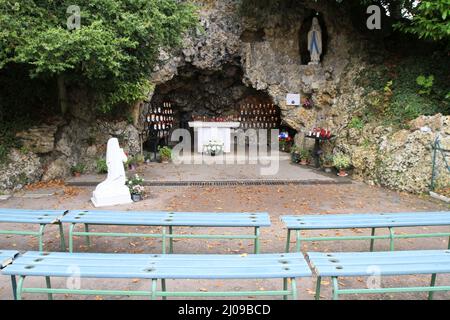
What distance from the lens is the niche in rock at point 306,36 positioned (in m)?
12.3

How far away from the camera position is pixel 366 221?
4.41 meters

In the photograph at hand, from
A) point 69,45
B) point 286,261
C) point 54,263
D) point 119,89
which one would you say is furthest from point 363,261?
point 119,89

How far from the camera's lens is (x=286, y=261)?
316 centimetres

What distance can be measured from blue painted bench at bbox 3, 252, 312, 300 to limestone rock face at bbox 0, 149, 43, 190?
600 cm

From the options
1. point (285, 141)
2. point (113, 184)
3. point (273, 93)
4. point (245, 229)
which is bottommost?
point (245, 229)

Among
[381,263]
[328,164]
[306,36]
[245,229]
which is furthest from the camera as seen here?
[306,36]

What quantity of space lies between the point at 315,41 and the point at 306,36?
1132 mm

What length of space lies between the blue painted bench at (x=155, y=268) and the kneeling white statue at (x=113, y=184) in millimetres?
3671

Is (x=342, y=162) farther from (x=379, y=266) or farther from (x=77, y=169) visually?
(x=77, y=169)

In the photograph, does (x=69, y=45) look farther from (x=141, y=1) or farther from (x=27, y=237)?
(x=27, y=237)

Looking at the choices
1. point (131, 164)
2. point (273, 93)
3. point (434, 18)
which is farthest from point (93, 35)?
point (273, 93)

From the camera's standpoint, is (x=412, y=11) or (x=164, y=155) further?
(x=164, y=155)

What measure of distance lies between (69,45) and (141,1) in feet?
6.84

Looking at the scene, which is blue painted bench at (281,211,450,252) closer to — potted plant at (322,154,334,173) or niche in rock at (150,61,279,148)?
potted plant at (322,154,334,173)
